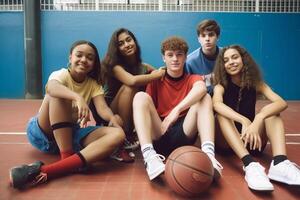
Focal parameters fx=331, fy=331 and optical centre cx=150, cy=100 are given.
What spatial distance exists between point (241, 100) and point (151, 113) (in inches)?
32.1

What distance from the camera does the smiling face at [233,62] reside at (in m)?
2.81

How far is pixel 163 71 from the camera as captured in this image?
2.90 m

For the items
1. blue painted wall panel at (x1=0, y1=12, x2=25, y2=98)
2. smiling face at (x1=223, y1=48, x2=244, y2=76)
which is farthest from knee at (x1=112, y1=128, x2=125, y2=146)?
blue painted wall panel at (x1=0, y1=12, x2=25, y2=98)

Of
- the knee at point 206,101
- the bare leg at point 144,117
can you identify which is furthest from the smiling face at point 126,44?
the knee at point 206,101

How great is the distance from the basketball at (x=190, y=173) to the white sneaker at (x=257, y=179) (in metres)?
0.33

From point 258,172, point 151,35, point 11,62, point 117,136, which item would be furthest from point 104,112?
point 11,62

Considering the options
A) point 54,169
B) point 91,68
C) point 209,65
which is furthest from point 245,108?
point 54,169

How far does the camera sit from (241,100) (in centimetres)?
283

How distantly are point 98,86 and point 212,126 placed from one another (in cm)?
101

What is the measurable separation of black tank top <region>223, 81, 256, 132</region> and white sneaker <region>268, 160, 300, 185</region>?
0.60 meters

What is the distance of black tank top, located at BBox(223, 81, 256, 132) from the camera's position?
9.27 feet

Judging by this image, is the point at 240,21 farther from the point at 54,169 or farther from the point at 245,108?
the point at 54,169

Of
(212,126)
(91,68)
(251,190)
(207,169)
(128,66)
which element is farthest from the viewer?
(128,66)

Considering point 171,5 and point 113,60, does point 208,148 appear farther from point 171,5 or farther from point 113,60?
point 171,5
